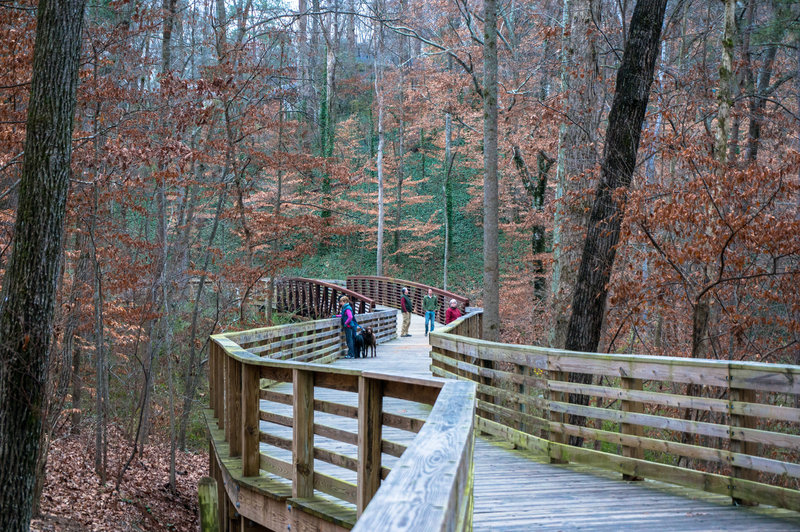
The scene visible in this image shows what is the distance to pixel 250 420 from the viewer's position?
256 inches

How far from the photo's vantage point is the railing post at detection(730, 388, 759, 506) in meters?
5.48

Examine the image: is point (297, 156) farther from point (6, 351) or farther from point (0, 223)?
point (6, 351)

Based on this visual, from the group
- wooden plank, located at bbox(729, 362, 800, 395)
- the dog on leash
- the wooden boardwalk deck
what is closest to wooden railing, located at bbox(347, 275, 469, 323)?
the dog on leash

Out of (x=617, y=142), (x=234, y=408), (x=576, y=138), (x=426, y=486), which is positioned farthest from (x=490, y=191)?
(x=426, y=486)

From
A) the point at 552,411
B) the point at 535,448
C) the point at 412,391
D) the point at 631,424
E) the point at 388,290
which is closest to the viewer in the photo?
the point at 412,391

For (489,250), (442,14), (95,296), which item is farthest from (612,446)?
(442,14)

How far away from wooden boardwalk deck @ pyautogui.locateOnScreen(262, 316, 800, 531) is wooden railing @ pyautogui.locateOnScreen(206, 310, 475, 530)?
0.43m

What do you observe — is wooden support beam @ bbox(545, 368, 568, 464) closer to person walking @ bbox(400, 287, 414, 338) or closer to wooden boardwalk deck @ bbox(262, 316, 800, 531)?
wooden boardwalk deck @ bbox(262, 316, 800, 531)

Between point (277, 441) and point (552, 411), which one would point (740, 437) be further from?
point (277, 441)

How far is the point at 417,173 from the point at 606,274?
32350 millimetres

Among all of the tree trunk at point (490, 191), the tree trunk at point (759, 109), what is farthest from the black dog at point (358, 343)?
the tree trunk at point (759, 109)

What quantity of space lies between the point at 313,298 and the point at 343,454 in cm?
2076

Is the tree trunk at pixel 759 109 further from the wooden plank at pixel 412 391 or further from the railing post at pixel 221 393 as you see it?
the wooden plank at pixel 412 391

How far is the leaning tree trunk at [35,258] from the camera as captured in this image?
292 inches
